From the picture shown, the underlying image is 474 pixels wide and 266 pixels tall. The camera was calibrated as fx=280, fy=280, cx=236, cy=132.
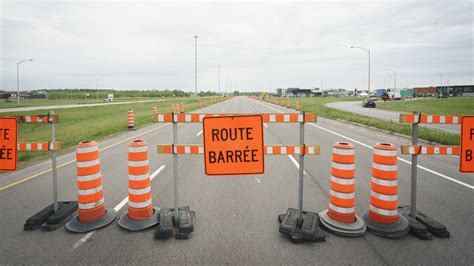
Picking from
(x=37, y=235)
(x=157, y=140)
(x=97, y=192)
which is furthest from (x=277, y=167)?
(x=157, y=140)

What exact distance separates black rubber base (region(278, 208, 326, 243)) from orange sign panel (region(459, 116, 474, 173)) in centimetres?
253

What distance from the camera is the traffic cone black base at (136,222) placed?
14.6 feet

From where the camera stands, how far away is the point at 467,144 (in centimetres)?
447

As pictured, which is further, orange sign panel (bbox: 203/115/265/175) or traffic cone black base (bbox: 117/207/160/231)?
traffic cone black base (bbox: 117/207/160/231)

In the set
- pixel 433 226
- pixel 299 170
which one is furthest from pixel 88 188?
pixel 433 226

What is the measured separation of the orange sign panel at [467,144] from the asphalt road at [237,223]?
0.93 m

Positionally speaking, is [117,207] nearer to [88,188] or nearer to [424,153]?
[88,188]

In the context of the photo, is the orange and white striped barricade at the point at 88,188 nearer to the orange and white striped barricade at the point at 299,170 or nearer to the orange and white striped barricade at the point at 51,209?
the orange and white striped barricade at the point at 51,209

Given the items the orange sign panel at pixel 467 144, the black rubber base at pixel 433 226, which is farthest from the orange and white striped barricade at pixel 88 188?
the orange sign panel at pixel 467 144

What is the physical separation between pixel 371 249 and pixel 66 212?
492 centimetres

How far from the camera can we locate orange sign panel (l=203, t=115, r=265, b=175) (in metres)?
4.27

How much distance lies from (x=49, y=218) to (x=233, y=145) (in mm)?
3238

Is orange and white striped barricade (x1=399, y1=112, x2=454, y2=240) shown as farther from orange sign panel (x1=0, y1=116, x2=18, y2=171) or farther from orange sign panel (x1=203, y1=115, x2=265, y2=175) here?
orange sign panel (x1=0, y1=116, x2=18, y2=171)

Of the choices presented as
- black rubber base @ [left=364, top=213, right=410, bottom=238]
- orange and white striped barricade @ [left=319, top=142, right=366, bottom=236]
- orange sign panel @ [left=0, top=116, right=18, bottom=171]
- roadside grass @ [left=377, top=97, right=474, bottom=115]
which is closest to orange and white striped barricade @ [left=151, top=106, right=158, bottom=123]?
orange sign panel @ [left=0, top=116, right=18, bottom=171]
